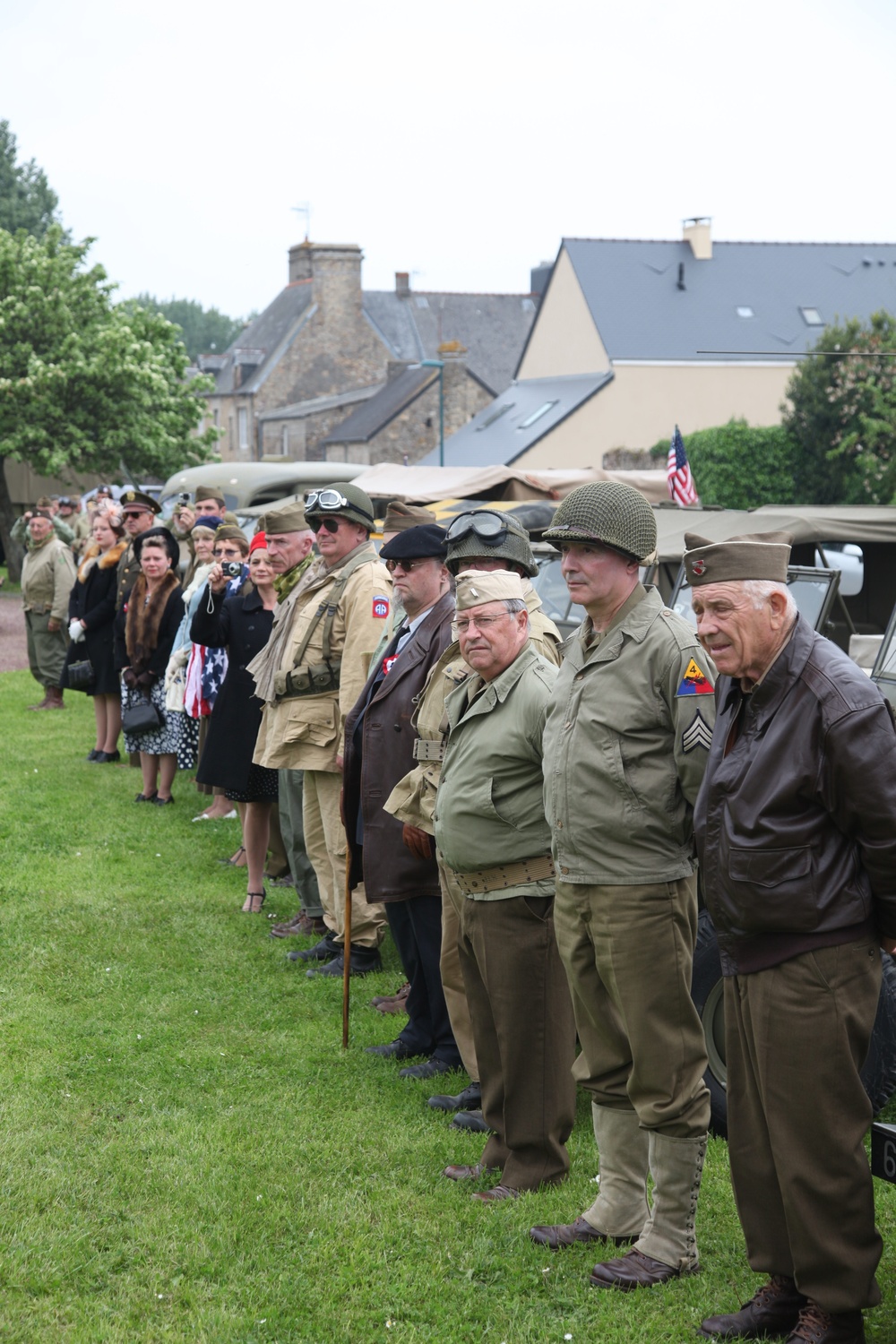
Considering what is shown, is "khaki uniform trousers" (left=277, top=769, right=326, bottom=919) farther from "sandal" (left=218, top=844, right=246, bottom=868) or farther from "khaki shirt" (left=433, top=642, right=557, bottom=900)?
"khaki shirt" (left=433, top=642, right=557, bottom=900)

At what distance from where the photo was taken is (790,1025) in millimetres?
3420

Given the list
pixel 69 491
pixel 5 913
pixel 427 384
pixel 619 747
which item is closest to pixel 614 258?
pixel 427 384

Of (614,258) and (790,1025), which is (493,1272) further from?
(614,258)

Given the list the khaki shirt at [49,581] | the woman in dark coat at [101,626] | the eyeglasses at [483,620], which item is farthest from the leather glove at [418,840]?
the khaki shirt at [49,581]

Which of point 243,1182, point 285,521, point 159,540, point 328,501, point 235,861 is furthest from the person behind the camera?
point 159,540

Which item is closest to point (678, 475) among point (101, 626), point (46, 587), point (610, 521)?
point (101, 626)

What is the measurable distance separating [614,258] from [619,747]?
43395 mm

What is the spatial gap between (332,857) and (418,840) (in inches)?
71.9

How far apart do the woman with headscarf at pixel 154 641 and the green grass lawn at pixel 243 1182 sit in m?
3.00

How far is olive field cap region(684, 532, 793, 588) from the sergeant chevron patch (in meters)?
0.43

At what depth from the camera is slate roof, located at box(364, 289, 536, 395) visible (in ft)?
209

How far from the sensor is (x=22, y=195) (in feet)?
171

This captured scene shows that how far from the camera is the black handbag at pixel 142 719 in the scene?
35.4 feet

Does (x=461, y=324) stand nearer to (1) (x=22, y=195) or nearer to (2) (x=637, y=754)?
(1) (x=22, y=195)
